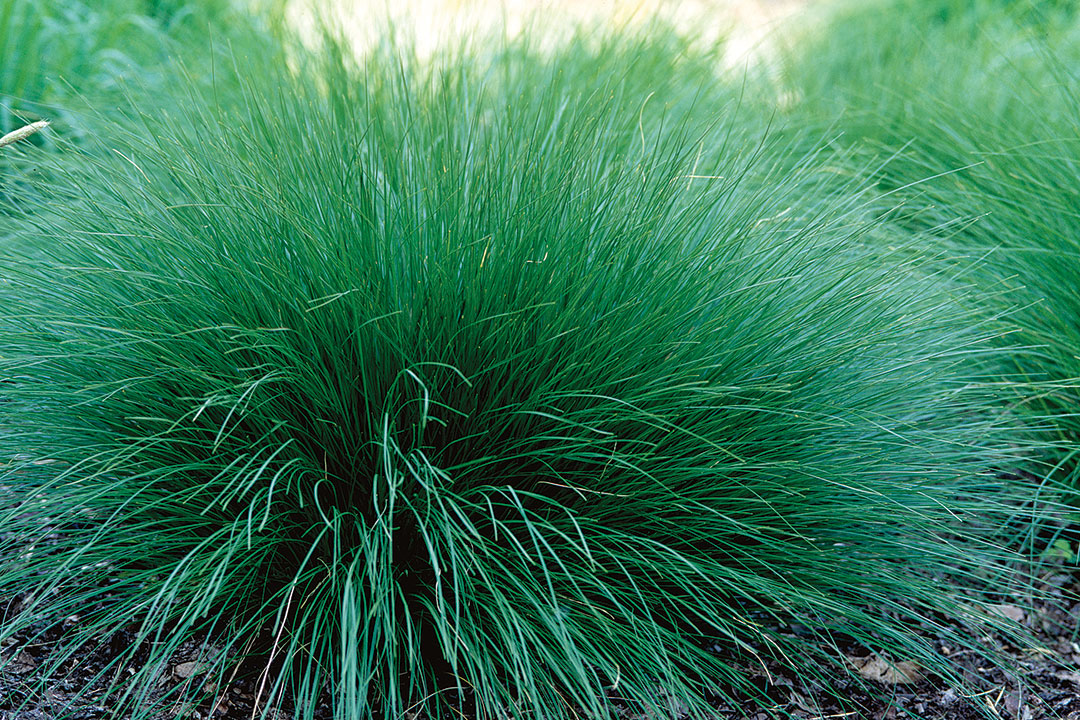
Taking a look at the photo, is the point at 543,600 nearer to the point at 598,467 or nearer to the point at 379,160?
the point at 598,467

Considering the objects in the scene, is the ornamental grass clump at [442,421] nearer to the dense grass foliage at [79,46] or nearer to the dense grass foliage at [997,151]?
the dense grass foliage at [997,151]

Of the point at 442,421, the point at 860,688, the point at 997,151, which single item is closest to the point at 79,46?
the point at 442,421

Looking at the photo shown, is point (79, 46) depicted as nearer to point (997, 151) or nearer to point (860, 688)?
point (997, 151)

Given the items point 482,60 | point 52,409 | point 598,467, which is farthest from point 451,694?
point 482,60

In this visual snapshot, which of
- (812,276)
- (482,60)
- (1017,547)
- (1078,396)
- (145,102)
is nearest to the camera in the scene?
(812,276)

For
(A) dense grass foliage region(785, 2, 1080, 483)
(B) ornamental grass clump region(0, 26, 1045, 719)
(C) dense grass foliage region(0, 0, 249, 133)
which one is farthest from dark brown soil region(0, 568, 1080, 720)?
(C) dense grass foliage region(0, 0, 249, 133)

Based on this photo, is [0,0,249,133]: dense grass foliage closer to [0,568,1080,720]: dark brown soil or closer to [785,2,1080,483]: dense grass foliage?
[0,568,1080,720]: dark brown soil

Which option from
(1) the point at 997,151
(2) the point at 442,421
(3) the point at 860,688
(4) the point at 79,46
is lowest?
(3) the point at 860,688
